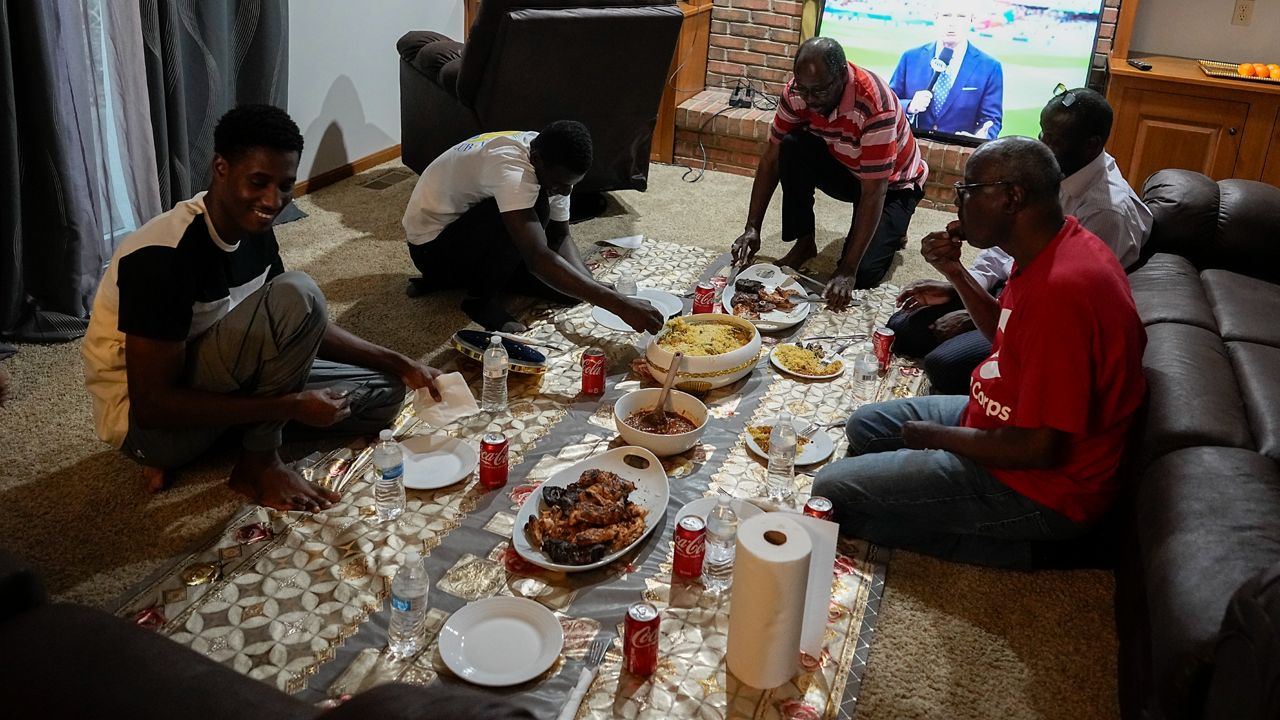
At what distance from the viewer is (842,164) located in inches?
159

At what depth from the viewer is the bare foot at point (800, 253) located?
422cm

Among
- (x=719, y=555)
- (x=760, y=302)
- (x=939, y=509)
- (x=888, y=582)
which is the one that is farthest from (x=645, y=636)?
(x=760, y=302)

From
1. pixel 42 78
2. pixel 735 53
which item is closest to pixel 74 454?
pixel 42 78

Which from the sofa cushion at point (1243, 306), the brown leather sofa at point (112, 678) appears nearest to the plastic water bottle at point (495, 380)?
the brown leather sofa at point (112, 678)

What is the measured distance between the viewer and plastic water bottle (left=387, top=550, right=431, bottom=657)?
6.42 feet

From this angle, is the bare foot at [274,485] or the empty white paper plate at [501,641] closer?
the empty white paper plate at [501,641]

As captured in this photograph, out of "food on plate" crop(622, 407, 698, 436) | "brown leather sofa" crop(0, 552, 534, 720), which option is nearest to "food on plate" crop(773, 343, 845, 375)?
"food on plate" crop(622, 407, 698, 436)

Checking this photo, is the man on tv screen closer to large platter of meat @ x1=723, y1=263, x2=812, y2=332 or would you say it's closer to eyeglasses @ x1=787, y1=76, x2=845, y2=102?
eyeglasses @ x1=787, y1=76, x2=845, y2=102

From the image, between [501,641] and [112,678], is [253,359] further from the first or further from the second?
[112,678]

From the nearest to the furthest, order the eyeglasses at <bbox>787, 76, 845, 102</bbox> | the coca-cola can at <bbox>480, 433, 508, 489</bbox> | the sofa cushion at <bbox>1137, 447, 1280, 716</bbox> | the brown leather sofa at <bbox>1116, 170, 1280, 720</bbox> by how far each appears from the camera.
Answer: the brown leather sofa at <bbox>1116, 170, 1280, 720</bbox>
the sofa cushion at <bbox>1137, 447, 1280, 716</bbox>
the coca-cola can at <bbox>480, 433, 508, 489</bbox>
the eyeglasses at <bbox>787, 76, 845, 102</bbox>

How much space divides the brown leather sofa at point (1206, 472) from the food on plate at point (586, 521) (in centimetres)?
108

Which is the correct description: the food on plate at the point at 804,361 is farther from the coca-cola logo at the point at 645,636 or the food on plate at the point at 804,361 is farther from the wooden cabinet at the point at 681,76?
the wooden cabinet at the point at 681,76

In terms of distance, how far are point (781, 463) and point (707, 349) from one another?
58 centimetres

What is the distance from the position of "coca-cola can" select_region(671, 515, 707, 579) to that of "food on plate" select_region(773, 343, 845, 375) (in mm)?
1097
